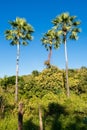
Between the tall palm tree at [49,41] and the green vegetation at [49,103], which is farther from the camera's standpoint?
A: the tall palm tree at [49,41]

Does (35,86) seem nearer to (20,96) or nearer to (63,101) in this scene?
(20,96)

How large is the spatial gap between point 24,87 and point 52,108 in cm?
1672

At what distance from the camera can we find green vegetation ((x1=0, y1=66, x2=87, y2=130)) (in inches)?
1324

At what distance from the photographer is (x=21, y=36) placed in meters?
53.1

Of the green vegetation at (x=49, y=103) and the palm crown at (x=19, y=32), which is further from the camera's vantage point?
the palm crown at (x=19, y=32)

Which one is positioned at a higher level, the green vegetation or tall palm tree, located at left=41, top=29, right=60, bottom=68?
tall palm tree, located at left=41, top=29, right=60, bottom=68

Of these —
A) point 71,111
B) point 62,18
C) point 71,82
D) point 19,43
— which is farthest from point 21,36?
point 71,111

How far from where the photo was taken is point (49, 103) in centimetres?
4272

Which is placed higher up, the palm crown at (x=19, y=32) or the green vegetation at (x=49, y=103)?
the palm crown at (x=19, y=32)

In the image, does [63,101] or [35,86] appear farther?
[35,86]

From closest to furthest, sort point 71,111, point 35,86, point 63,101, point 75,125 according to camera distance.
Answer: point 75,125 < point 71,111 < point 63,101 < point 35,86

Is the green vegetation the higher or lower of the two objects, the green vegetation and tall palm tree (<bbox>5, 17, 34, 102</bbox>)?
the lower

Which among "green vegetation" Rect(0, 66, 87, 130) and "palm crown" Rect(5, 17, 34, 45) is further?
"palm crown" Rect(5, 17, 34, 45)

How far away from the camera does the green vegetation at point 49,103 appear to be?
33625 millimetres
